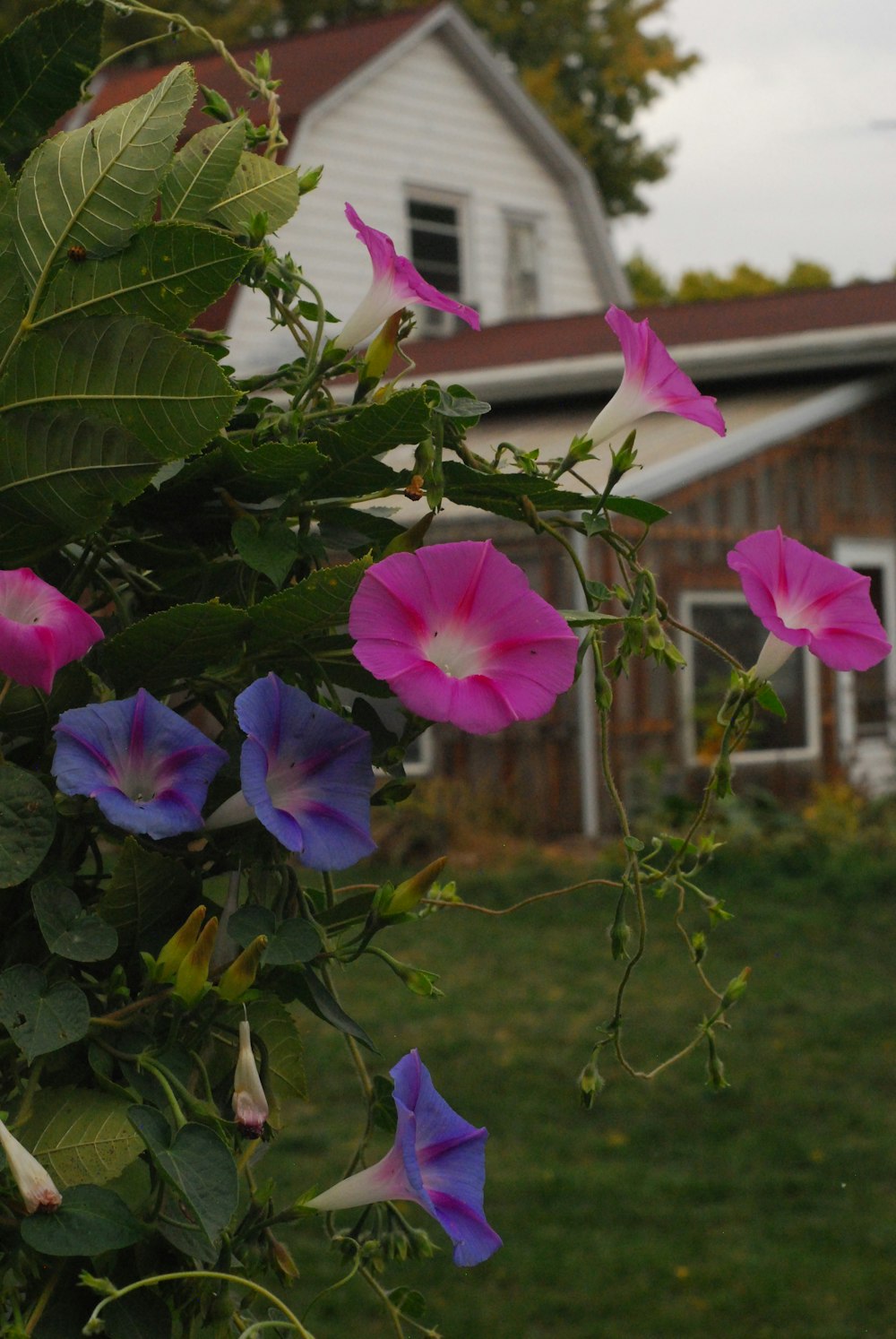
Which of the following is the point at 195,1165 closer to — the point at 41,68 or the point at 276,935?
the point at 276,935

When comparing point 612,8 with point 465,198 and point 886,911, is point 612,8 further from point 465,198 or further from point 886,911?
point 886,911

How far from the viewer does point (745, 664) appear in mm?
11789

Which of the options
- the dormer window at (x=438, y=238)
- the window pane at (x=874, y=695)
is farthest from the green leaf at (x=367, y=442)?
the dormer window at (x=438, y=238)

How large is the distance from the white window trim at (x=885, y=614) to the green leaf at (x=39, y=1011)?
11.4 m

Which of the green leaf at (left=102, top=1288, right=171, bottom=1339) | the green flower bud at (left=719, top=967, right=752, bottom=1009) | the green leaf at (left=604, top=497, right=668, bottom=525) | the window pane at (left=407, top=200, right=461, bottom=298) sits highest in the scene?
the green leaf at (left=604, top=497, right=668, bottom=525)

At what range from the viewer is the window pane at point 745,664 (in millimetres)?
11594

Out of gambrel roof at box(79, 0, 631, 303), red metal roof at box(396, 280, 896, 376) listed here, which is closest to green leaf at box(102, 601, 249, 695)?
Answer: red metal roof at box(396, 280, 896, 376)

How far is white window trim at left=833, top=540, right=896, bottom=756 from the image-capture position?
39.9 feet

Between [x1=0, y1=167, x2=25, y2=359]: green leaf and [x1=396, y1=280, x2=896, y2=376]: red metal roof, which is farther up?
[x1=0, y1=167, x2=25, y2=359]: green leaf

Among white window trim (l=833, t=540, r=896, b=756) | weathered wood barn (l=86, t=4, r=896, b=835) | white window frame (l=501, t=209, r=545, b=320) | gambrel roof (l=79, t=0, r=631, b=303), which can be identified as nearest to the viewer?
weathered wood barn (l=86, t=4, r=896, b=835)

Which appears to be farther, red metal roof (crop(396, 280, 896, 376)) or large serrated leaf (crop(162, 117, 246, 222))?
red metal roof (crop(396, 280, 896, 376))

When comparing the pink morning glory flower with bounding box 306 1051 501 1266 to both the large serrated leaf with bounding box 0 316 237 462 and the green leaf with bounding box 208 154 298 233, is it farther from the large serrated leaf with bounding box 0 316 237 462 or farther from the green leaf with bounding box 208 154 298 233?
the green leaf with bounding box 208 154 298 233

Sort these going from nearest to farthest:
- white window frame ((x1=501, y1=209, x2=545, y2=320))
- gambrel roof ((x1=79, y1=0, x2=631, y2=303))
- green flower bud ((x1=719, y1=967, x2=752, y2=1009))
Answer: green flower bud ((x1=719, y1=967, x2=752, y2=1009))
gambrel roof ((x1=79, y1=0, x2=631, y2=303))
white window frame ((x1=501, y1=209, x2=545, y2=320))

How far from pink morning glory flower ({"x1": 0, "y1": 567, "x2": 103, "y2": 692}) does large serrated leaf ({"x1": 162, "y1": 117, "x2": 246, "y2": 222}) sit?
0.70ft
